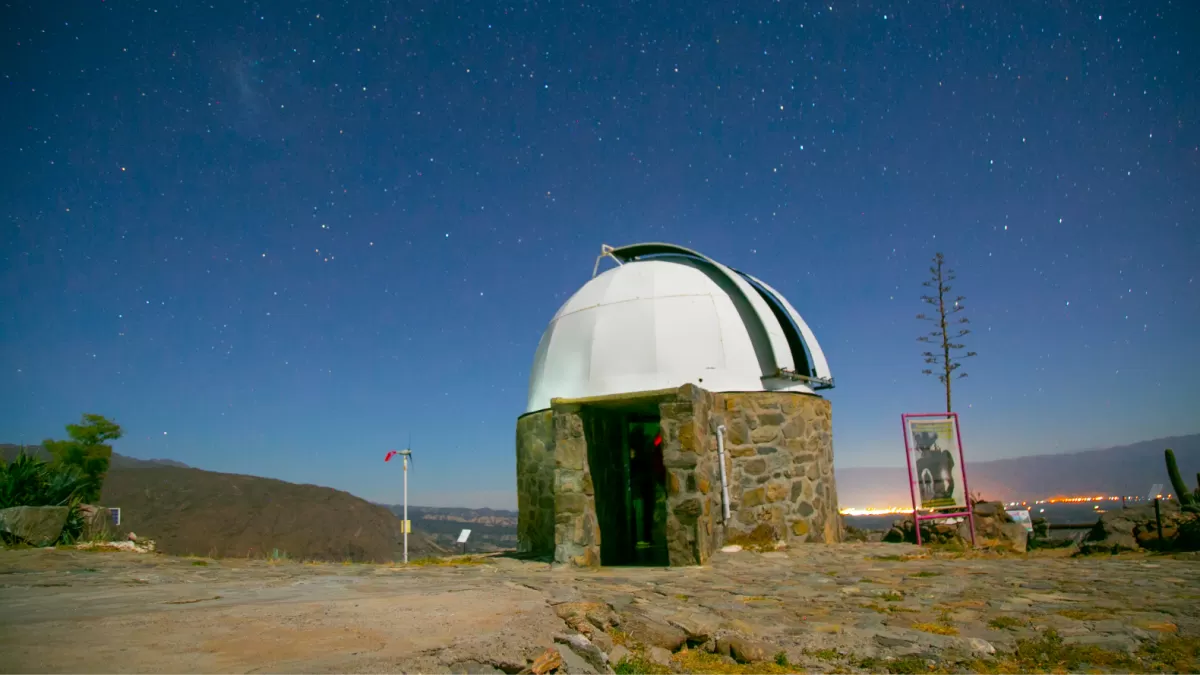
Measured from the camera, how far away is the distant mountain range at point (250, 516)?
111 ft

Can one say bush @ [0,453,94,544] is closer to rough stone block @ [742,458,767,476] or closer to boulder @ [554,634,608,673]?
boulder @ [554,634,608,673]

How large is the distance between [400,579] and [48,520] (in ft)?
17.7

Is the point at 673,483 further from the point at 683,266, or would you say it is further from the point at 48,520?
the point at 48,520

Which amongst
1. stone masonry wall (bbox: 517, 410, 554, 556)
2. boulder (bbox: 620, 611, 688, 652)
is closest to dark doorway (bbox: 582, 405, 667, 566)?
stone masonry wall (bbox: 517, 410, 554, 556)

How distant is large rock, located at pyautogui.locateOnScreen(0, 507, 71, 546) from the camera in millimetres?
7992

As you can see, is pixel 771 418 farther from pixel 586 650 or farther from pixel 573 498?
pixel 586 650

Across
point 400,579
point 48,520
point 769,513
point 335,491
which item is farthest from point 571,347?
point 335,491

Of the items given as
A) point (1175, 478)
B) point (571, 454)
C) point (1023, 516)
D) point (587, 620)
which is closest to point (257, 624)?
point (587, 620)

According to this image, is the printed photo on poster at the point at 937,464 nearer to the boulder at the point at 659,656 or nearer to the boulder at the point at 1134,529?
the boulder at the point at 1134,529

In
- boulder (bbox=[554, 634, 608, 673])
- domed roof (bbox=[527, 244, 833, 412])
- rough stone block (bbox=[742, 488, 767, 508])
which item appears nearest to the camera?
boulder (bbox=[554, 634, 608, 673])

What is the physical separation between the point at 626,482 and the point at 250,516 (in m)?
32.3

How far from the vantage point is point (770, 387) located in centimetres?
1110

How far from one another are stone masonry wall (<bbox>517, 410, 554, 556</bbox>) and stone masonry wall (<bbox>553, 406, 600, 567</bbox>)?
186cm

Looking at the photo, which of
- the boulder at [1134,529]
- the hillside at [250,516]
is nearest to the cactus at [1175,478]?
the boulder at [1134,529]
